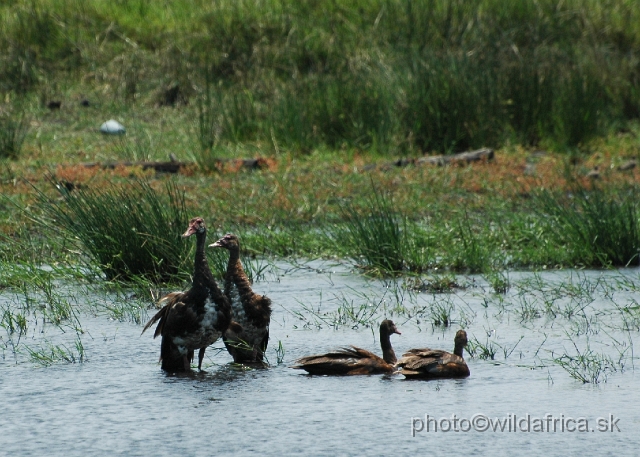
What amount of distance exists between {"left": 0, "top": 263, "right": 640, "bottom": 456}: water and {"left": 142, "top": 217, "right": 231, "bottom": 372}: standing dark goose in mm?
152

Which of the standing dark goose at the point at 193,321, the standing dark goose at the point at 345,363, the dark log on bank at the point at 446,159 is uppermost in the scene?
the standing dark goose at the point at 193,321

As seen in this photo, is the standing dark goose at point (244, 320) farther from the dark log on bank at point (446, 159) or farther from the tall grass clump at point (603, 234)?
the dark log on bank at point (446, 159)

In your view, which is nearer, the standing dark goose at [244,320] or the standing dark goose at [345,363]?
the standing dark goose at [345,363]

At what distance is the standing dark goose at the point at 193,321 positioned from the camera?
710cm

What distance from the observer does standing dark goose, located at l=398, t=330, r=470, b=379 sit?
274 inches

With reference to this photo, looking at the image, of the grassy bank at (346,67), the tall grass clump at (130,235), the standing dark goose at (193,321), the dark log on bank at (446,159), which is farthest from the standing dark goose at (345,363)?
the grassy bank at (346,67)

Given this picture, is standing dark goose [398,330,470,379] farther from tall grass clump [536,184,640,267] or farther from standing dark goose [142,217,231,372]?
→ tall grass clump [536,184,640,267]

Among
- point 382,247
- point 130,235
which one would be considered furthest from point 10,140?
point 382,247

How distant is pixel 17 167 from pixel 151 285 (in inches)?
227

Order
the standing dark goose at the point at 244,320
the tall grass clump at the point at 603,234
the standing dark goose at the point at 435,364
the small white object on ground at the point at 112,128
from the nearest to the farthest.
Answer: the standing dark goose at the point at 435,364, the standing dark goose at the point at 244,320, the tall grass clump at the point at 603,234, the small white object on ground at the point at 112,128

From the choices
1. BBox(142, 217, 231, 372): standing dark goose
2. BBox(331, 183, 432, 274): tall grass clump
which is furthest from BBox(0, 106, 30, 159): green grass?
BBox(142, 217, 231, 372): standing dark goose

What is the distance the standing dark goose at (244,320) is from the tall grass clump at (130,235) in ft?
6.12

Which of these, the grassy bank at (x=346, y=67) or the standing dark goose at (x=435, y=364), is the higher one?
the grassy bank at (x=346, y=67)

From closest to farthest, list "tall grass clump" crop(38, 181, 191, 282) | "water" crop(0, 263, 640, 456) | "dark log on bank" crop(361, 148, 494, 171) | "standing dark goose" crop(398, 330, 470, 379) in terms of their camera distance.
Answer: "water" crop(0, 263, 640, 456), "standing dark goose" crop(398, 330, 470, 379), "tall grass clump" crop(38, 181, 191, 282), "dark log on bank" crop(361, 148, 494, 171)
